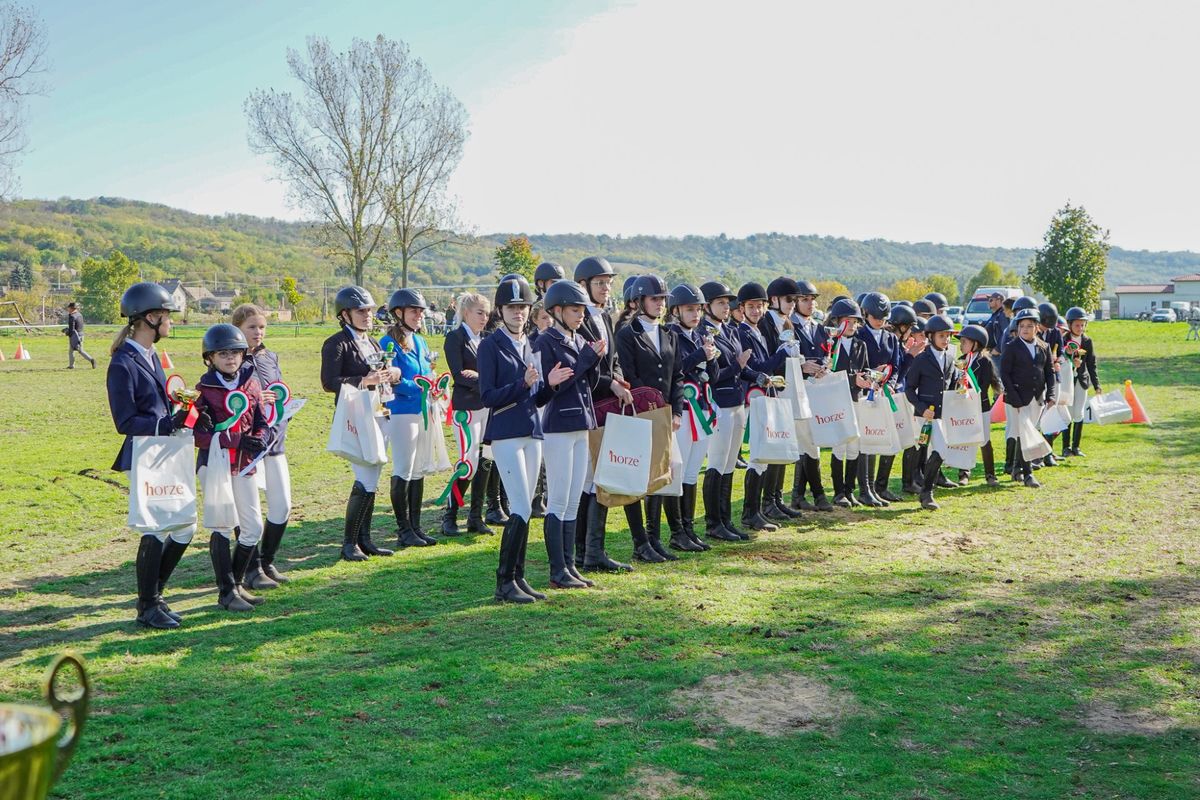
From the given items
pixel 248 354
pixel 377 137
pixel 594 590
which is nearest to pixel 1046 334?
pixel 594 590

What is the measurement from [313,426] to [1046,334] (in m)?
11.9

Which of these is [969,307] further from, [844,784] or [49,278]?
[49,278]

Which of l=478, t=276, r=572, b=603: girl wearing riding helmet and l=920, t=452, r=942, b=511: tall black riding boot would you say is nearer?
l=478, t=276, r=572, b=603: girl wearing riding helmet

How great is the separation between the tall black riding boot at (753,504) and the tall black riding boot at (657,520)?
122 centimetres

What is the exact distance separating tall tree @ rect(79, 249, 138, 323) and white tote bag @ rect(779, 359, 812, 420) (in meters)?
52.5

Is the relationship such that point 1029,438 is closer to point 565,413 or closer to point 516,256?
point 565,413

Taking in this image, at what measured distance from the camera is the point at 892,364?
11883 millimetres

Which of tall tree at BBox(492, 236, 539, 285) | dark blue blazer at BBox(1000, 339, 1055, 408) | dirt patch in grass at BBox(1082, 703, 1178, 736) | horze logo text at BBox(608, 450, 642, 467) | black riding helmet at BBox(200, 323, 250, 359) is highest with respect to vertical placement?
tall tree at BBox(492, 236, 539, 285)

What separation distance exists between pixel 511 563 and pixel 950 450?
20.6 feet

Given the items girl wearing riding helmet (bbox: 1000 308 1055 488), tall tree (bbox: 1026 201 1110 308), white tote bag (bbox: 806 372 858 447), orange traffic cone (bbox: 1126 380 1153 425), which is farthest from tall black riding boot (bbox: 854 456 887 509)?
tall tree (bbox: 1026 201 1110 308)

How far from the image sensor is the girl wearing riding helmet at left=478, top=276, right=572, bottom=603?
7.23 m

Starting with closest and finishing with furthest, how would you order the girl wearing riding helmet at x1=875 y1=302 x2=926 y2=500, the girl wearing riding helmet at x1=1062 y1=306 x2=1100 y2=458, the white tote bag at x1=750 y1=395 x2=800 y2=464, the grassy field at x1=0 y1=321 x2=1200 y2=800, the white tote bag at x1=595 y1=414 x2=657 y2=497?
the grassy field at x1=0 y1=321 x2=1200 y2=800, the white tote bag at x1=595 y1=414 x2=657 y2=497, the white tote bag at x1=750 y1=395 x2=800 y2=464, the girl wearing riding helmet at x1=875 y1=302 x2=926 y2=500, the girl wearing riding helmet at x1=1062 y1=306 x2=1100 y2=458

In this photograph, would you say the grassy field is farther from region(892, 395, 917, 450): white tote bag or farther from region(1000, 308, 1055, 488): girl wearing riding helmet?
region(1000, 308, 1055, 488): girl wearing riding helmet

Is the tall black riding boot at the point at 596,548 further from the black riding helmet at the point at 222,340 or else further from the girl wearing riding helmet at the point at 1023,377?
the girl wearing riding helmet at the point at 1023,377
